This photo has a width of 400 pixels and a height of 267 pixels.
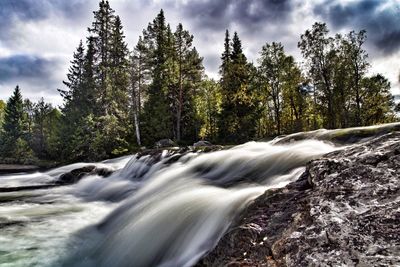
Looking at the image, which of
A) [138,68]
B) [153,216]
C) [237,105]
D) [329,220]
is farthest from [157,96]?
[329,220]

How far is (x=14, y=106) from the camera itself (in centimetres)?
5241

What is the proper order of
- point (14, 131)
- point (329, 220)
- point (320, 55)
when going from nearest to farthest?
1. point (329, 220)
2. point (320, 55)
3. point (14, 131)

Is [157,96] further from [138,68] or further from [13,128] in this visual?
[13,128]

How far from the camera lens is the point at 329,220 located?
296 cm

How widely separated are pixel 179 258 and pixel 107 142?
82.7 feet

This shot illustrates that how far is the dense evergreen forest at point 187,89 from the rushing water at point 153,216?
65.6 feet

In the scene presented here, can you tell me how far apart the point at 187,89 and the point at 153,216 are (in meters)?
31.1

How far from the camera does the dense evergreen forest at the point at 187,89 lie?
109 feet

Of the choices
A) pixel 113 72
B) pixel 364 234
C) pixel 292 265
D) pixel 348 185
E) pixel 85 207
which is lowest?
pixel 85 207

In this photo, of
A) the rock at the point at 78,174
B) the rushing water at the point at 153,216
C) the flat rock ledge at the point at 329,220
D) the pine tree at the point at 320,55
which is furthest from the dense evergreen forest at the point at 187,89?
the flat rock ledge at the point at 329,220

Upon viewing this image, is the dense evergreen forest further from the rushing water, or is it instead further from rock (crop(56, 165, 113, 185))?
the rushing water

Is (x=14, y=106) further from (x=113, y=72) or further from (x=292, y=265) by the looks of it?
(x=292, y=265)

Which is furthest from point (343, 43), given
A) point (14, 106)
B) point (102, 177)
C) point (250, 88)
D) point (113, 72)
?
point (14, 106)

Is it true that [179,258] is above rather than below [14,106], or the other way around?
below
